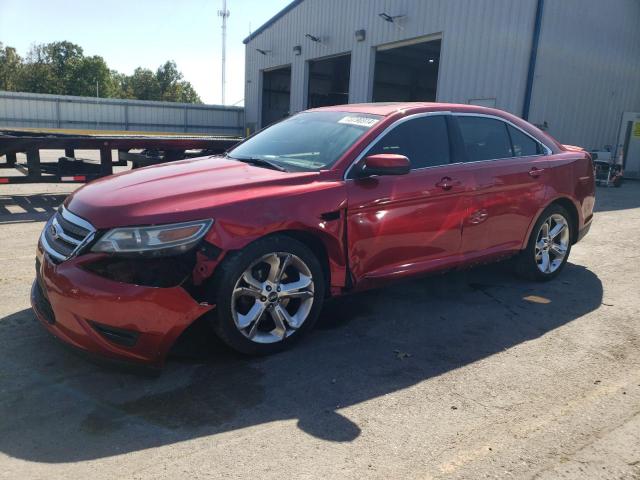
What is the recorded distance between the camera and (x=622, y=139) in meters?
18.0

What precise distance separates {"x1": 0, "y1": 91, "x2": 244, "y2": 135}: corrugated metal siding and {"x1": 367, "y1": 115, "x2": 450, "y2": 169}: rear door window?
30647 mm

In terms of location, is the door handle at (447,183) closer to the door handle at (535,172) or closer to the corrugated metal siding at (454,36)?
the door handle at (535,172)

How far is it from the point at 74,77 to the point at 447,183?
271ft

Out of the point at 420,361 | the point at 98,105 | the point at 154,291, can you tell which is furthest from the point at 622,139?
the point at 98,105

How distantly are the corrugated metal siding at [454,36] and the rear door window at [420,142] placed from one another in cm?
1104

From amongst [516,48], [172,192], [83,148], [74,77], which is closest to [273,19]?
[516,48]

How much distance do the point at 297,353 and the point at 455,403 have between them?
1097 millimetres

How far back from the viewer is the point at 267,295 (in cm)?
339

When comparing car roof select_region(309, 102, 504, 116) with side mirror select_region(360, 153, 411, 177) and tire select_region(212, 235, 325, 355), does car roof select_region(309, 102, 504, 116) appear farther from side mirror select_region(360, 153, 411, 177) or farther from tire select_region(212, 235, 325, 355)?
tire select_region(212, 235, 325, 355)

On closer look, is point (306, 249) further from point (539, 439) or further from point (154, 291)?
point (539, 439)

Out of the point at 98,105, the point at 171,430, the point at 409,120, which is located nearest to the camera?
the point at 171,430

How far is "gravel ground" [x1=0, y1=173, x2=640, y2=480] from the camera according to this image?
2.43 m

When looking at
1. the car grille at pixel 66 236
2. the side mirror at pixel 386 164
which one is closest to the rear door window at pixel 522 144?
the side mirror at pixel 386 164

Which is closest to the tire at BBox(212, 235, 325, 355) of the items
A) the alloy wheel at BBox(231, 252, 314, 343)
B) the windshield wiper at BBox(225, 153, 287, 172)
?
the alloy wheel at BBox(231, 252, 314, 343)
